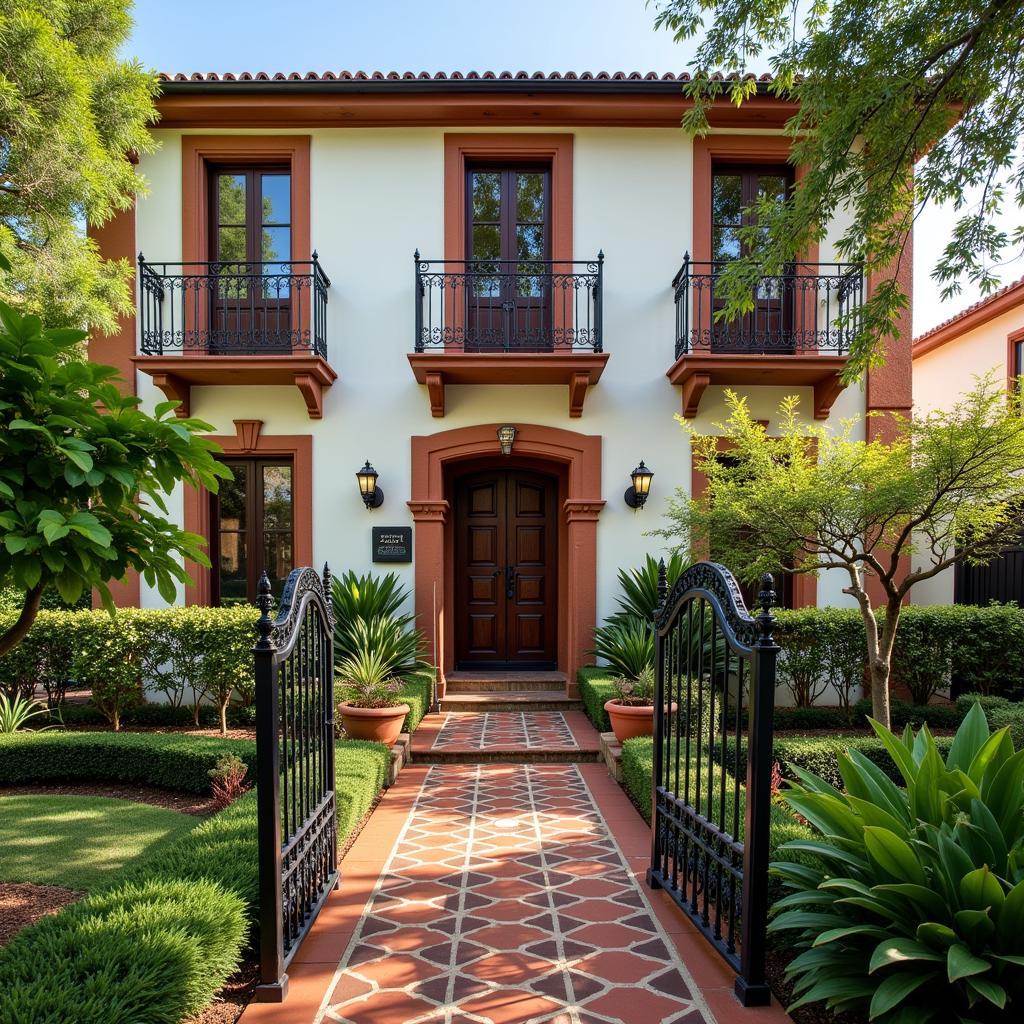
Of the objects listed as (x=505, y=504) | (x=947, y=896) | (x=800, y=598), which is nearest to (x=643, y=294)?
(x=505, y=504)

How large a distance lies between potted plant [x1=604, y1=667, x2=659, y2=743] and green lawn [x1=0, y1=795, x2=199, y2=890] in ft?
12.0

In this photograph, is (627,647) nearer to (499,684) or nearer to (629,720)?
(629,720)

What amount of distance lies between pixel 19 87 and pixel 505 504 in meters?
6.77

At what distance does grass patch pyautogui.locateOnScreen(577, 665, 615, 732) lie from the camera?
6.95 meters

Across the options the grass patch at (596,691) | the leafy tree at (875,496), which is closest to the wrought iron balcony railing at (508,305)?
the leafy tree at (875,496)

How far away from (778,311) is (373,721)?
7.24 metres

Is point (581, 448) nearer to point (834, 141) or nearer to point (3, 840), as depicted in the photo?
point (834, 141)

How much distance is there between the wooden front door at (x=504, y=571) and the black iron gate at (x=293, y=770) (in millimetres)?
5548

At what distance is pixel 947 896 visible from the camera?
2.32 meters

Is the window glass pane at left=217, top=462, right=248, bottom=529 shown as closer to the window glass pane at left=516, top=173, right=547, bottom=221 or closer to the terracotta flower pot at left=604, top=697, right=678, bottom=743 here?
the window glass pane at left=516, top=173, right=547, bottom=221

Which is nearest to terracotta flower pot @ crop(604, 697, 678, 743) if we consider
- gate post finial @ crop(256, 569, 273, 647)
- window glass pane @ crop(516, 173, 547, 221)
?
gate post finial @ crop(256, 569, 273, 647)

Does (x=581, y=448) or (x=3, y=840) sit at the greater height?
(x=581, y=448)

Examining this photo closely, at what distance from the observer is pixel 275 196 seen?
29.5 feet

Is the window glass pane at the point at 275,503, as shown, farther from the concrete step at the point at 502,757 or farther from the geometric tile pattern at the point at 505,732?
the concrete step at the point at 502,757
